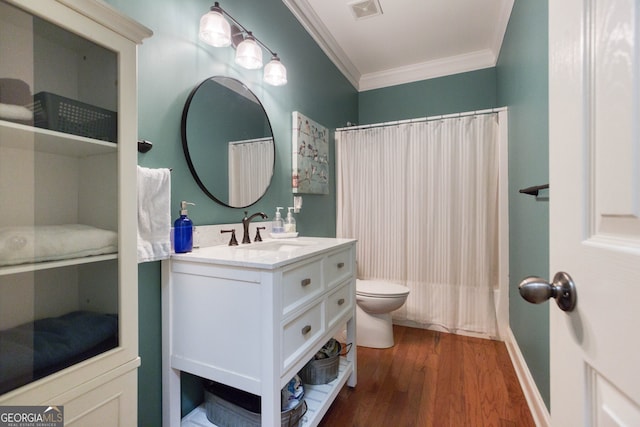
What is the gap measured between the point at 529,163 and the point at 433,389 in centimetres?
143

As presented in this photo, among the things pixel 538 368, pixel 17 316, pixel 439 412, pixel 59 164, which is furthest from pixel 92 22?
pixel 538 368

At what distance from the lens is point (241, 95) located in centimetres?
161

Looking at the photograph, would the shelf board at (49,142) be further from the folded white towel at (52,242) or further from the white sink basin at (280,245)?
the white sink basin at (280,245)

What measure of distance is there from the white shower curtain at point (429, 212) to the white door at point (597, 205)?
2.06 m

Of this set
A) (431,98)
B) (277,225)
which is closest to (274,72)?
(277,225)

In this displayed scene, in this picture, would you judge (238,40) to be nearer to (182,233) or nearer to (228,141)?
(228,141)

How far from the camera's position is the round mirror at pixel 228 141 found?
1349 millimetres

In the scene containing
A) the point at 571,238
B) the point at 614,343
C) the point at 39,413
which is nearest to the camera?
the point at 614,343

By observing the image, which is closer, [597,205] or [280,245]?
[597,205]

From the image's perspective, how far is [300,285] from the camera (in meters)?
1.15

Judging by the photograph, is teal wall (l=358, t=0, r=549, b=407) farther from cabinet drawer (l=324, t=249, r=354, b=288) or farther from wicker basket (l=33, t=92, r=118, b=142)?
wicker basket (l=33, t=92, r=118, b=142)

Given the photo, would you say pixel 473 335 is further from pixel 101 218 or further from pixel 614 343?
pixel 101 218

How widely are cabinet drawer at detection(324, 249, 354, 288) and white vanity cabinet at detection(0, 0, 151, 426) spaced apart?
2.65ft

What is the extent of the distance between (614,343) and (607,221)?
0.16 metres
